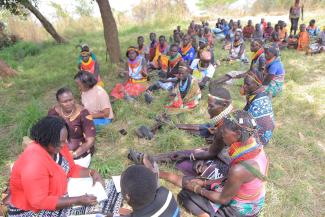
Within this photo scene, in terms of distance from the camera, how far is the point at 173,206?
2002 millimetres

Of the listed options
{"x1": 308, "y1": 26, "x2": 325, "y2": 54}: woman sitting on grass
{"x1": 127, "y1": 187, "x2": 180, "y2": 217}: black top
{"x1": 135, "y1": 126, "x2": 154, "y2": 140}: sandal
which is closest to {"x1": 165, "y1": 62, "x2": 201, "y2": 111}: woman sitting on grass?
{"x1": 135, "y1": 126, "x2": 154, "y2": 140}: sandal

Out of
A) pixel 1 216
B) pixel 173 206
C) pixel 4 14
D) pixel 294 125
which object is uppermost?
pixel 4 14

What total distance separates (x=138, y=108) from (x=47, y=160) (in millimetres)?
2940

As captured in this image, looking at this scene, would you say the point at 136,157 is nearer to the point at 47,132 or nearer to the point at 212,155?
the point at 212,155

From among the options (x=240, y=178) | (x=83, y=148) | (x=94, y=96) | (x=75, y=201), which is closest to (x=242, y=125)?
(x=240, y=178)

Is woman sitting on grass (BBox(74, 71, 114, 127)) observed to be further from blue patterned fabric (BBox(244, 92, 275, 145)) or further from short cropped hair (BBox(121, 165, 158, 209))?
short cropped hair (BBox(121, 165, 158, 209))

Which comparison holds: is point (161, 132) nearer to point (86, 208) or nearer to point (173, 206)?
point (86, 208)

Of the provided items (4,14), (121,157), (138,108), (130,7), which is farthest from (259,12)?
(121,157)

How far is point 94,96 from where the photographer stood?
4250mm

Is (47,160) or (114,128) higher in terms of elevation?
(47,160)

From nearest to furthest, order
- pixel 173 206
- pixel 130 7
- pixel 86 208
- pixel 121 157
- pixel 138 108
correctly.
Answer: pixel 173 206
pixel 86 208
pixel 121 157
pixel 138 108
pixel 130 7

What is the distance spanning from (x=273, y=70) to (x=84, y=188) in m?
3.87

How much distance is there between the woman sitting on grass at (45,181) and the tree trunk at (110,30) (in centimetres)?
484

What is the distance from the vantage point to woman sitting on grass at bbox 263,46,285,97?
17.4 feet
